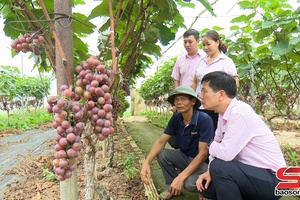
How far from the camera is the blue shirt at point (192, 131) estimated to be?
2.23 m

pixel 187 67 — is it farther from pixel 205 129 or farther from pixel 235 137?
pixel 235 137

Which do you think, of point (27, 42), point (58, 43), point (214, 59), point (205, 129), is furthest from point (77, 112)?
point (214, 59)

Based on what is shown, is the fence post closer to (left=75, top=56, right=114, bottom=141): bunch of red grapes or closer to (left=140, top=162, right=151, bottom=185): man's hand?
(left=75, top=56, right=114, bottom=141): bunch of red grapes

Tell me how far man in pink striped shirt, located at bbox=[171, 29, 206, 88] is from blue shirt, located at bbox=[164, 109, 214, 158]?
723mm

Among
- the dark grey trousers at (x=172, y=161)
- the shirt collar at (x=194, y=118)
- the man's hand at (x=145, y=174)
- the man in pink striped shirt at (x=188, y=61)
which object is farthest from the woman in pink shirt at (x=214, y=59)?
the man's hand at (x=145, y=174)

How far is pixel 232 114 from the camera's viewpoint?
1.76 meters

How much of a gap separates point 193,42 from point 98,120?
2024mm

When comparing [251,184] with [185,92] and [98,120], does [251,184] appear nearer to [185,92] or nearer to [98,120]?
[185,92]

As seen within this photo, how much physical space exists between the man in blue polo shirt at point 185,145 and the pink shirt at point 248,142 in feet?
1.37

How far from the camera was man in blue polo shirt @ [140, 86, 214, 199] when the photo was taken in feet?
7.18

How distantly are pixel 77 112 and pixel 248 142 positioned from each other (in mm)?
1183

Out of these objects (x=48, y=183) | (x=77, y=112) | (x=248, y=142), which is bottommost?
(x=48, y=183)

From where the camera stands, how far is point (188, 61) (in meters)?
3.04

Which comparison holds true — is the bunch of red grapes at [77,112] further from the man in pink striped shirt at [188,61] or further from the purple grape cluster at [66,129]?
the man in pink striped shirt at [188,61]
